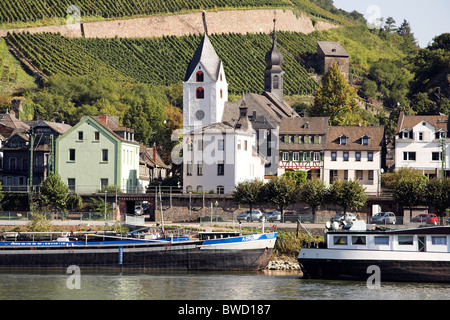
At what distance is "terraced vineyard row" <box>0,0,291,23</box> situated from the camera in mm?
161125

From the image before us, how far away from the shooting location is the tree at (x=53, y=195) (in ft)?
255

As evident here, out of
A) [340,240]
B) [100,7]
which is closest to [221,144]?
[340,240]

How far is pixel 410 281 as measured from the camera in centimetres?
5203

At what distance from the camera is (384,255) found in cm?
5278

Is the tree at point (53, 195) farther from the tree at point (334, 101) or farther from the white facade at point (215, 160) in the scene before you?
the tree at point (334, 101)

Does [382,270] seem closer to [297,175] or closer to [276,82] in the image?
[297,175]

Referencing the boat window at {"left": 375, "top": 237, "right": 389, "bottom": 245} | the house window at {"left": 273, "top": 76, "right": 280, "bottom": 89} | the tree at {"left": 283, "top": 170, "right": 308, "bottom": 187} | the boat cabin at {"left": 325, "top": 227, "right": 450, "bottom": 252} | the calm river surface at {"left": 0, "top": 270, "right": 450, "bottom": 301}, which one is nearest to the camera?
the calm river surface at {"left": 0, "top": 270, "right": 450, "bottom": 301}

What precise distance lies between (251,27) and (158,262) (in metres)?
139

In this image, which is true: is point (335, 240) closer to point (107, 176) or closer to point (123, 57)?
point (107, 176)

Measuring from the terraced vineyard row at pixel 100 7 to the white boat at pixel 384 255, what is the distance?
4665 inches

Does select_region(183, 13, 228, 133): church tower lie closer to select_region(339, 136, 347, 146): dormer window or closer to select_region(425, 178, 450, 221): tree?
select_region(339, 136, 347, 146): dormer window

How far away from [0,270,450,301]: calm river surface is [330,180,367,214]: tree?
63.0 feet

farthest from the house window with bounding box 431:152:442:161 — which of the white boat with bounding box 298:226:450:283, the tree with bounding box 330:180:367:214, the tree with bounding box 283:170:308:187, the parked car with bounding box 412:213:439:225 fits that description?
the white boat with bounding box 298:226:450:283

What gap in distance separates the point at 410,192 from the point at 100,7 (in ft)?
371
